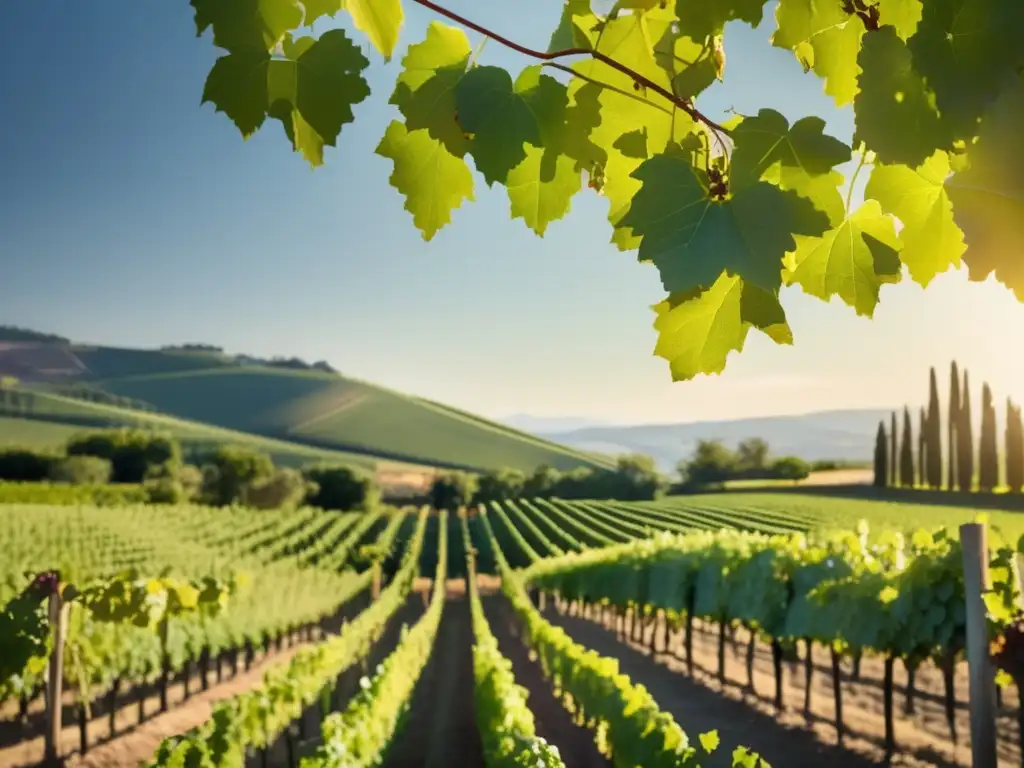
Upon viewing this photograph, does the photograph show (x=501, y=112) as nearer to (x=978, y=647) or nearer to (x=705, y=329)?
(x=705, y=329)

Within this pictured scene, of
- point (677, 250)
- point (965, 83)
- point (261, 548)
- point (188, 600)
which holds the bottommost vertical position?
point (261, 548)

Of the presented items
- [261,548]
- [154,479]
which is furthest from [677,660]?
[154,479]

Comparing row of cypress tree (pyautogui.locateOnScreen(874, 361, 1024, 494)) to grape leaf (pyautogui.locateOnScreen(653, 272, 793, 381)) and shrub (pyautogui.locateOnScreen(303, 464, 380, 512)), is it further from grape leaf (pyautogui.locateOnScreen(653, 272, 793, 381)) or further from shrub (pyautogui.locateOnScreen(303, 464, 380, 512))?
shrub (pyautogui.locateOnScreen(303, 464, 380, 512))

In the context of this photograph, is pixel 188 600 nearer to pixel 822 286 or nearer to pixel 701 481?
pixel 822 286

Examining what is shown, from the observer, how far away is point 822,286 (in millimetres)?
834

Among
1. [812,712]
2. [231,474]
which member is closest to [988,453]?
[812,712]

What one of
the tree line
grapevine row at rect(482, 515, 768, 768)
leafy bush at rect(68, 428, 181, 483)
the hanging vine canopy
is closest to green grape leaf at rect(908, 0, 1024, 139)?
the hanging vine canopy

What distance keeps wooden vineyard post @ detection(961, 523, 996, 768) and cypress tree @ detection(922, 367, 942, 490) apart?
1381 inches

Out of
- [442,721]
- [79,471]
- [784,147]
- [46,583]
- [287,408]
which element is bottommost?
[442,721]

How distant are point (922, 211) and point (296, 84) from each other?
1.70 feet

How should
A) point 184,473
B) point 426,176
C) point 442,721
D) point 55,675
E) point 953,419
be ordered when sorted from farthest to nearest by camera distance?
point 184,473 < point 953,419 < point 442,721 < point 55,675 < point 426,176

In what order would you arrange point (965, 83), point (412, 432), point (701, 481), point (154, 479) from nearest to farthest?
point (965, 83) → point (701, 481) → point (154, 479) → point (412, 432)

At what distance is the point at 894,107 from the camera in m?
0.61

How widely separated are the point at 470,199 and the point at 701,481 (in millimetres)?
40590
